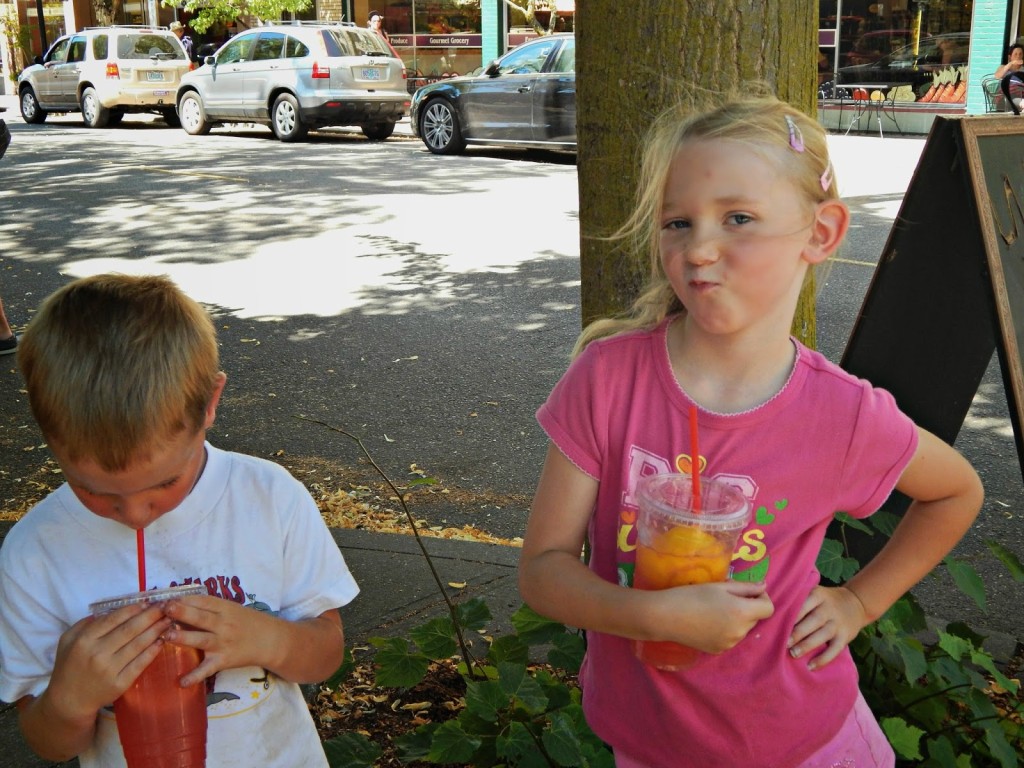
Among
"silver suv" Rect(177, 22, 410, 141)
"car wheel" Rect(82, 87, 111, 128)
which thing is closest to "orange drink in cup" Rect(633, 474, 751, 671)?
"silver suv" Rect(177, 22, 410, 141)

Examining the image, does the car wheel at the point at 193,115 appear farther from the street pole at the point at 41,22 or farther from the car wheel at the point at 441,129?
the street pole at the point at 41,22

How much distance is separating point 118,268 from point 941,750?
7994 mm

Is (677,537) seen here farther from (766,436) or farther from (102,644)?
(102,644)

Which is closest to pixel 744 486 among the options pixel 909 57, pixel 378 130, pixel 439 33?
pixel 378 130

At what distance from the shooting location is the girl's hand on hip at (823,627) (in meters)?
1.70

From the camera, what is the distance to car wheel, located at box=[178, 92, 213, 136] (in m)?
20.5

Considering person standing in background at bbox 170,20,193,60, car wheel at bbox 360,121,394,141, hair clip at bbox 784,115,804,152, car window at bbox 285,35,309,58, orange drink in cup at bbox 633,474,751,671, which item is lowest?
car wheel at bbox 360,121,394,141

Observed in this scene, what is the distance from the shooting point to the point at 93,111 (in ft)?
75.3

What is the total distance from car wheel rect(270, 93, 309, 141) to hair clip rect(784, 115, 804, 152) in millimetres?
17866

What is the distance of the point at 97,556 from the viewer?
5.57 feet

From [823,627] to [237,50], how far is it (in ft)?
65.0

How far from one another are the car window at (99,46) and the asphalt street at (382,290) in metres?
6.70

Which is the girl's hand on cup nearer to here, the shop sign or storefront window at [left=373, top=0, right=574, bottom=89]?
storefront window at [left=373, top=0, right=574, bottom=89]

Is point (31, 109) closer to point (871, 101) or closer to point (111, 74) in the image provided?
point (111, 74)
